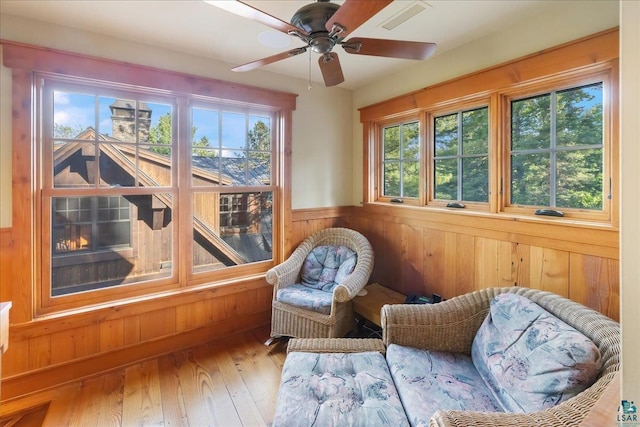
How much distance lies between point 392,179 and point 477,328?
1.78m

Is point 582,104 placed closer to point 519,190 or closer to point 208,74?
point 519,190

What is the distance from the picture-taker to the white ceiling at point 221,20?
1.83 m

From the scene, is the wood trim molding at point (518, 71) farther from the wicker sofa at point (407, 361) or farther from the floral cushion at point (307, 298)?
the floral cushion at point (307, 298)

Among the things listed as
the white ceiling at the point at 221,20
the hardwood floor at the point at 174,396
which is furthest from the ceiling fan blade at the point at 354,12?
the hardwood floor at the point at 174,396

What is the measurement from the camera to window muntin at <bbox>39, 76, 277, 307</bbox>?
7.18ft

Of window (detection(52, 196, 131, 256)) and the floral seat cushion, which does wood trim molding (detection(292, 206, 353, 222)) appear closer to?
the floral seat cushion

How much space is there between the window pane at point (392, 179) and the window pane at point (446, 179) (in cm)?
47

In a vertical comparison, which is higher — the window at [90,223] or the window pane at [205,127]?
the window pane at [205,127]

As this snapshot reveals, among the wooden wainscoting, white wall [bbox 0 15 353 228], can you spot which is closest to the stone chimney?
white wall [bbox 0 15 353 228]

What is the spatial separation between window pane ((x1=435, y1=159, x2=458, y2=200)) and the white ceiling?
0.91 metres

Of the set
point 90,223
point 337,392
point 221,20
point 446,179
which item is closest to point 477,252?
point 446,179

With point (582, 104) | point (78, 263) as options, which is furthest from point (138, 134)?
point (582, 104)

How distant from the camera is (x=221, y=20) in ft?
6.61

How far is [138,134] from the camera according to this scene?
8.01ft
